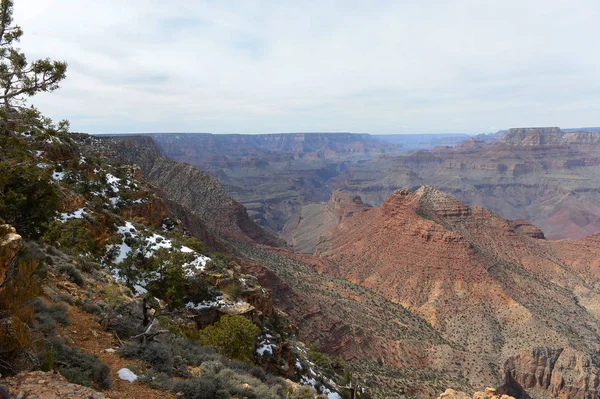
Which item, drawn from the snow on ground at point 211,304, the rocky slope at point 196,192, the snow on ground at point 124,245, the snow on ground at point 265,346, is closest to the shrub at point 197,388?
the snow on ground at point 265,346

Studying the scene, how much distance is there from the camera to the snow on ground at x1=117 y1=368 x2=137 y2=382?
961cm

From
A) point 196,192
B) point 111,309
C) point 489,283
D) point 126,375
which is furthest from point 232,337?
point 196,192

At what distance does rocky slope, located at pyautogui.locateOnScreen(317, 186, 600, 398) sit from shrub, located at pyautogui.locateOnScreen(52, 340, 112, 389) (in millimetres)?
45853

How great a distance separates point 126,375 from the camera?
9711 millimetres

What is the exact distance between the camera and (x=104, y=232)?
76.1ft

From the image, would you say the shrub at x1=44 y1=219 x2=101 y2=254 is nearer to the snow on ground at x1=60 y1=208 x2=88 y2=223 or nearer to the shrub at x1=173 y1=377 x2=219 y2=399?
the snow on ground at x1=60 y1=208 x2=88 y2=223

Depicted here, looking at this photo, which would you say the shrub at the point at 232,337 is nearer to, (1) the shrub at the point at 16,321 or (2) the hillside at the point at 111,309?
(2) the hillside at the point at 111,309

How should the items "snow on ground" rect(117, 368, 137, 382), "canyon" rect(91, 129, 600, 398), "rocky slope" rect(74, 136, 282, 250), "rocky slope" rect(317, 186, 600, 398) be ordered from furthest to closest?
"rocky slope" rect(74, 136, 282, 250)
"rocky slope" rect(317, 186, 600, 398)
"canyon" rect(91, 129, 600, 398)
"snow on ground" rect(117, 368, 137, 382)

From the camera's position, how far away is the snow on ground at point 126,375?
31.5 ft

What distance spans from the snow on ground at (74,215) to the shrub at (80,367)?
1421 centimetres

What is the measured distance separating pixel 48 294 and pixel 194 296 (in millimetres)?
10028

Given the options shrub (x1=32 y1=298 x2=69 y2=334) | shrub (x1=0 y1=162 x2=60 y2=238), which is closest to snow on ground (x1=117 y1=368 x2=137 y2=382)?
Result: shrub (x1=32 y1=298 x2=69 y2=334)

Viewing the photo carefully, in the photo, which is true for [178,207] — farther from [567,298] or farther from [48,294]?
[567,298]

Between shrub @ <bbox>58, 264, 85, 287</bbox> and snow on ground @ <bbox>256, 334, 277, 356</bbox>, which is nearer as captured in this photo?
shrub @ <bbox>58, 264, 85, 287</bbox>
